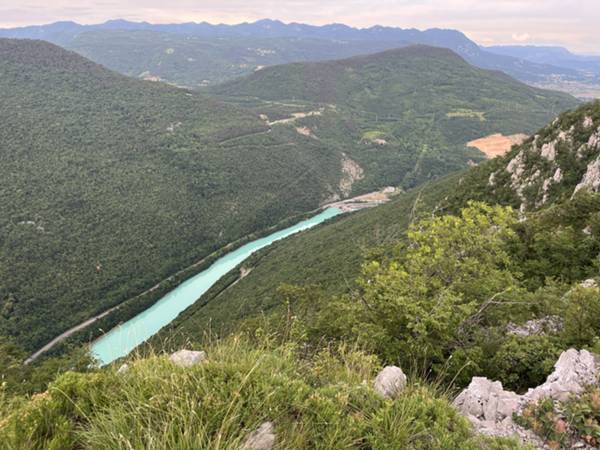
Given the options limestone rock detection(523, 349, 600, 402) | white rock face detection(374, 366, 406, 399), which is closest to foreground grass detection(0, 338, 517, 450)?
white rock face detection(374, 366, 406, 399)

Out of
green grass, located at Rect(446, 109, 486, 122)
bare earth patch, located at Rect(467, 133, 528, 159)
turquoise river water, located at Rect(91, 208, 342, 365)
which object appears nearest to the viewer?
turquoise river water, located at Rect(91, 208, 342, 365)

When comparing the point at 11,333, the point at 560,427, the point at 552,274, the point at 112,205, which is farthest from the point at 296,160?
the point at 560,427

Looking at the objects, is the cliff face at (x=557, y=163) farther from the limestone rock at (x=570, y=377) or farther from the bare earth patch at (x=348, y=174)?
the bare earth patch at (x=348, y=174)

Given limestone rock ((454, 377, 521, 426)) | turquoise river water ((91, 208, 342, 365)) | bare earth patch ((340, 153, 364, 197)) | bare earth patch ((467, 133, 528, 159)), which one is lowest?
turquoise river water ((91, 208, 342, 365))

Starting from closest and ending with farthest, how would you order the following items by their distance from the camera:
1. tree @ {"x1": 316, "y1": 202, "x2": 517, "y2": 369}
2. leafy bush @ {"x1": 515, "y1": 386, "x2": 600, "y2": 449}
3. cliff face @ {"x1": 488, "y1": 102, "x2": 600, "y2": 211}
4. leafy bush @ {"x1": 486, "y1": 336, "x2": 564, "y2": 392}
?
leafy bush @ {"x1": 515, "y1": 386, "x2": 600, "y2": 449} → leafy bush @ {"x1": 486, "y1": 336, "x2": 564, "y2": 392} → tree @ {"x1": 316, "y1": 202, "x2": 517, "y2": 369} → cliff face @ {"x1": 488, "y1": 102, "x2": 600, "y2": 211}

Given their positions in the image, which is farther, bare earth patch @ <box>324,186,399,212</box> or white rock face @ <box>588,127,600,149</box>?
bare earth patch @ <box>324,186,399,212</box>

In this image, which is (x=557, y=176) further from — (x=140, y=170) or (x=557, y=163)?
(x=140, y=170)

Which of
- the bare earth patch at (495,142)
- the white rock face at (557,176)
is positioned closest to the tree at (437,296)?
the white rock face at (557,176)

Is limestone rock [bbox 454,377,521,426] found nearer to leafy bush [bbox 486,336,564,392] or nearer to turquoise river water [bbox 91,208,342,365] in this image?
leafy bush [bbox 486,336,564,392]
